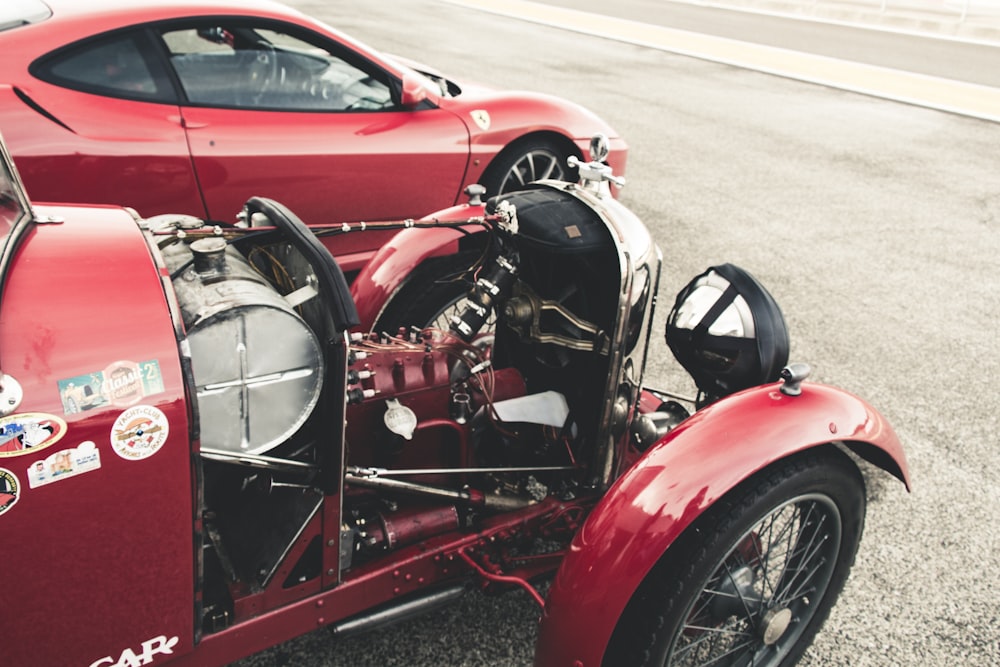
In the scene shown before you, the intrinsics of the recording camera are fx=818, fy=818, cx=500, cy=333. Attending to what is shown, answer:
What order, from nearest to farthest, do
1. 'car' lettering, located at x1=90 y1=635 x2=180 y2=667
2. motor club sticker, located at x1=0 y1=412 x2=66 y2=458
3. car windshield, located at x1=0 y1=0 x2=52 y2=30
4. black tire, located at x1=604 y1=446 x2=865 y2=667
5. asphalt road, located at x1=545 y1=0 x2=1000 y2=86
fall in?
Result: motor club sticker, located at x1=0 y1=412 x2=66 y2=458 < 'car' lettering, located at x1=90 y1=635 x2=180 y2=667 < black tire, located at x1=604 y1=446 x2=865 y2=667 < car windshield, located at x1=0 y1=0 x2=52 y2=30 < asphalt road, located at x1=545 y1=0 x2=1000 y2=86

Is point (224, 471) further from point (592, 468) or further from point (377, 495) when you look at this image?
point (592, 468)

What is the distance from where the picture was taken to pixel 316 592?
6.96ft

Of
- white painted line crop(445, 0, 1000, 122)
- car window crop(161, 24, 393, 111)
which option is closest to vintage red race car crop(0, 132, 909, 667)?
car window crop(161, 24, 393, 111)

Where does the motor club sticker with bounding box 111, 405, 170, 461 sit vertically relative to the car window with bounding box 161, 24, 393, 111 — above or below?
below

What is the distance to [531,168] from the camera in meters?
5.02

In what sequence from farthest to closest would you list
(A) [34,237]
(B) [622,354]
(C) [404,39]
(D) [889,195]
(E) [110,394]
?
(C) [404,39]
(D) [889,195]
(B) [622,354]
(A) [34,237]
(E) [110,394]

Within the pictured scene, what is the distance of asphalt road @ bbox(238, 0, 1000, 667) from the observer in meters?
2.64

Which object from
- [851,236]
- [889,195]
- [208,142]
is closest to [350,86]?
[208,142]

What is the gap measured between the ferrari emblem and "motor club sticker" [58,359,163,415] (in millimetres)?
3396

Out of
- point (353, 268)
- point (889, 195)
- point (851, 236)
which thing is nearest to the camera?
point (353, 268)

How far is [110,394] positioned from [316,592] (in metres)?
0.81

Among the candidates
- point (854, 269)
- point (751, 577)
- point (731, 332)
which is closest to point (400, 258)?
point (731, 332)

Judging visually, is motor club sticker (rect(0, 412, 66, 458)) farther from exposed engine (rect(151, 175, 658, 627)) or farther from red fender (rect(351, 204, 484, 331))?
red fender (rect(351, 204, 484, 331))

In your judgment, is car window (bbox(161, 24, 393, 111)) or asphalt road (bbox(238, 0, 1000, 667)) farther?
car window (bbox(161, 24, 393, 111))
